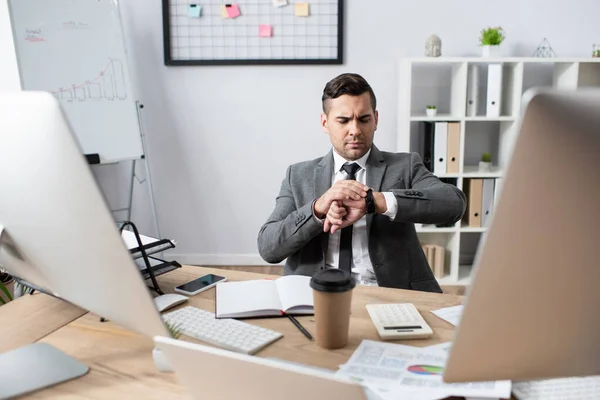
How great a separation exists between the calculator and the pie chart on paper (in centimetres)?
12

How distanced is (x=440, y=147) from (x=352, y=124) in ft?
5.10

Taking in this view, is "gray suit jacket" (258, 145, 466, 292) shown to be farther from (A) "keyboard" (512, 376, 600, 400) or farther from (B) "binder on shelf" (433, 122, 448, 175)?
(B) "binder on shelf" (433, 122, 448, 175)

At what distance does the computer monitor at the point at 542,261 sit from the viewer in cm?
47

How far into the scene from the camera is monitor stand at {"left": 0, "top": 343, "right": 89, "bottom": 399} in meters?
0.86

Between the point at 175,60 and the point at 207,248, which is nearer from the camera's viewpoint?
the point at 175,60

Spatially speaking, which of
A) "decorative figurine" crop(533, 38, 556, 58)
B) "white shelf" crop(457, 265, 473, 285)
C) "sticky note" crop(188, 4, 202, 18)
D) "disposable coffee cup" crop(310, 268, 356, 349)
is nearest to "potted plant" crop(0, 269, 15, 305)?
"disposable coffee cup" crop(310, 268, 356, 349)

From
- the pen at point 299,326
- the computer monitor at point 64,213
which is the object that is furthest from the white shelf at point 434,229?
the computer monitor at point 64,213

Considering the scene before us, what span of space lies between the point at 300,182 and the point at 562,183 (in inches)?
52.5

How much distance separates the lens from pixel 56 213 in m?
0.69

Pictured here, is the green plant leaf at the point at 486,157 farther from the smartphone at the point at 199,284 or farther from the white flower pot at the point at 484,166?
the smartphone at the point at 199,284

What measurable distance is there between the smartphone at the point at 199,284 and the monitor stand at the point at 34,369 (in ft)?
1.16

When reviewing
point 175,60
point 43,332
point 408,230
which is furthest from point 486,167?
point 43,332

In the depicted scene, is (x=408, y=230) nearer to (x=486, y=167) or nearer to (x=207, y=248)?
(x=486, y=167)

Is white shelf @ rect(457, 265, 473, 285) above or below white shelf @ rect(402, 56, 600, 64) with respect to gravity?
below
